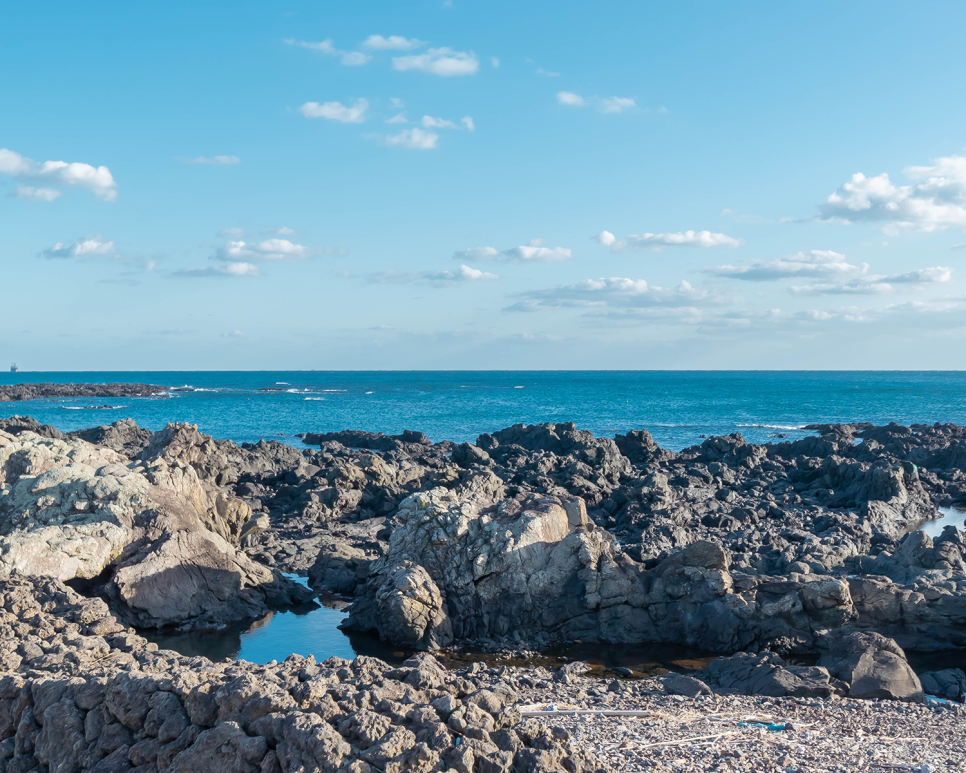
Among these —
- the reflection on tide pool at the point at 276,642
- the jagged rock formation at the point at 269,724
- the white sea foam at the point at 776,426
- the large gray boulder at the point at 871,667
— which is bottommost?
the reflection on tide pool at the point at 276,642

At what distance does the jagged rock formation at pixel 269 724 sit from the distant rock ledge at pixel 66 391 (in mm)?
121253

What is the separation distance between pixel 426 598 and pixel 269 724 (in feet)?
26.1

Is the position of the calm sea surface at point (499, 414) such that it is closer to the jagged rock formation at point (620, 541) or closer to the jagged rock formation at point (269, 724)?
the jagged rock formation at point (620, 541)

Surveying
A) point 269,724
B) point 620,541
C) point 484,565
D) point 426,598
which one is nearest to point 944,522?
point 620,541

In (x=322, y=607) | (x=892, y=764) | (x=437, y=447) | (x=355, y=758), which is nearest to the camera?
(x=355, y=758)

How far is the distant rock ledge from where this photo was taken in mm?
115500

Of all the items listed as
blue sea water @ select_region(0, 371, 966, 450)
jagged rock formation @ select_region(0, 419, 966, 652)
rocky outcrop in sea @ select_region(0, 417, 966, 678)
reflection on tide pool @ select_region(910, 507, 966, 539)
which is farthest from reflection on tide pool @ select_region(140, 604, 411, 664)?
blue sea water @ select_region(0, 371, 966, 450)

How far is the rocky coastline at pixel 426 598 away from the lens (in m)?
8.28

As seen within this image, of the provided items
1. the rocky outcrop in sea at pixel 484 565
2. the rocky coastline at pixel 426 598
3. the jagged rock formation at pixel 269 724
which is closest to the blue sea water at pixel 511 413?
the rocky coastline at pixel 426 598

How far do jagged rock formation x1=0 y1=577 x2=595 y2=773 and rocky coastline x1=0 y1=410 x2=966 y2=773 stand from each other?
0.09ft

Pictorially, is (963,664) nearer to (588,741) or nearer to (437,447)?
(588,741)

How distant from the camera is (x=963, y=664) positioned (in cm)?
1461

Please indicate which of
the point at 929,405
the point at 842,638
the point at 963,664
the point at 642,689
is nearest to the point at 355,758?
the point at 642,689

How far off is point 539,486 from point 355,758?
2321 cm
